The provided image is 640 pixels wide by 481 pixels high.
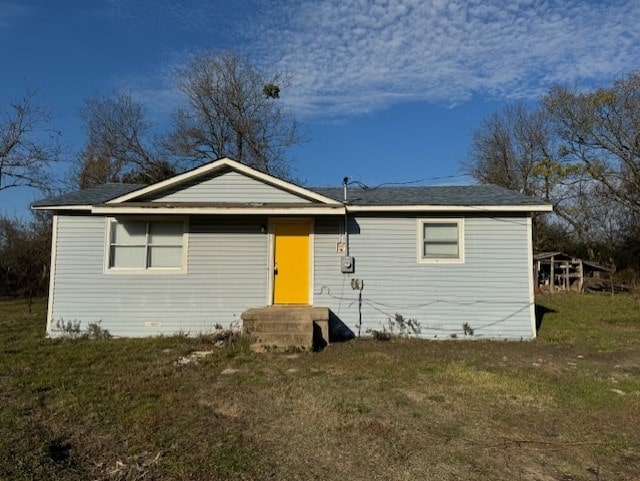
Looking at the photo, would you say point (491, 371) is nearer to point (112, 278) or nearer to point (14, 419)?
point (14, 419)

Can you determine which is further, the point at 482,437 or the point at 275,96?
the point at 275,96

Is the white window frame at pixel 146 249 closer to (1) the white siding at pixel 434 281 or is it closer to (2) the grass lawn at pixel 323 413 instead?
(2) the grass lawn at pixel 323 413

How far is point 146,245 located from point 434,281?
650 centimetres

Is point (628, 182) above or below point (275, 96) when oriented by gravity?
below

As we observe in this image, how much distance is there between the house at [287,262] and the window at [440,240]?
0.02 m

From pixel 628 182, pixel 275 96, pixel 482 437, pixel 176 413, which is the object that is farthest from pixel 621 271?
pixel 176 413

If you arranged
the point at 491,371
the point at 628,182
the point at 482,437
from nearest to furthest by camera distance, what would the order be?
1. the point at 482,437
2. the point at 491,371
3. the point at 628,182

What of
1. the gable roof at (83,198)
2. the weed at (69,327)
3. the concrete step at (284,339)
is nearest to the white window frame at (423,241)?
the concrete step at (284,339)

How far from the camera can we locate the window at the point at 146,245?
399 inches

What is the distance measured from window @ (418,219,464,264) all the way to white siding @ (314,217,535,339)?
15 centimetres

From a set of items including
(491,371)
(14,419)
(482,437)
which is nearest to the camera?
(482,437)

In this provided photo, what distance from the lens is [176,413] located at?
502cm

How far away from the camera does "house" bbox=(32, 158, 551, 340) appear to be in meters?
9.88

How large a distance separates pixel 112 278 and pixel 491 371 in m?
8.01
